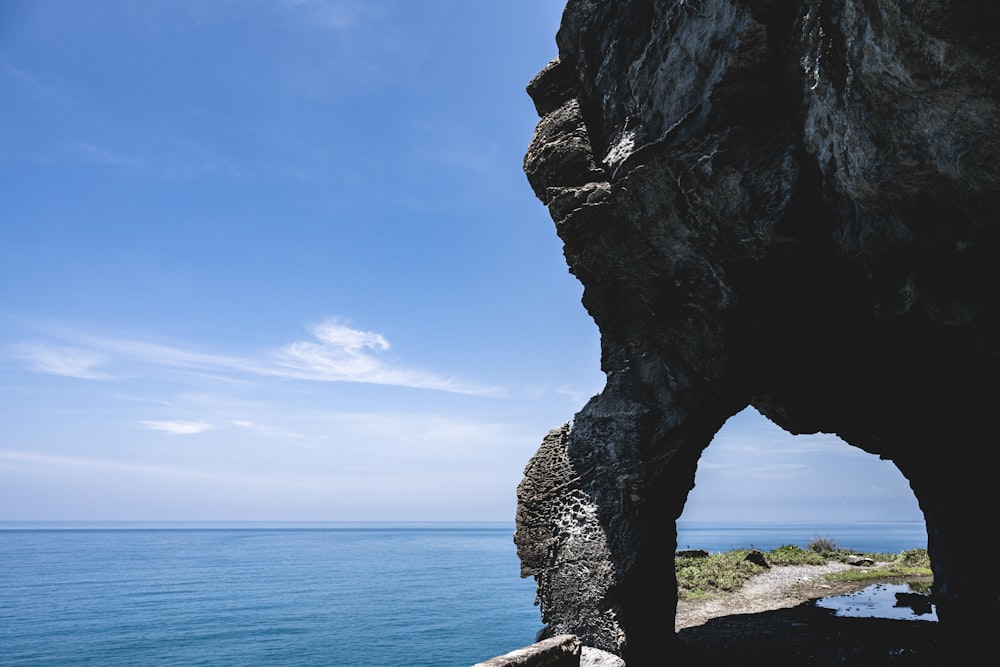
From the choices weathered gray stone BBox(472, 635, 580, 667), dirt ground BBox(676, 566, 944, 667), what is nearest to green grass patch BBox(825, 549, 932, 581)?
dirt ground BBox(676, 566, 944, 667)

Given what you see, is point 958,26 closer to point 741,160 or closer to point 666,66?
point 741,160

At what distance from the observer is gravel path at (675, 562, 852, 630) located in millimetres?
18548

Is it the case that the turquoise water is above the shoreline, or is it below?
below

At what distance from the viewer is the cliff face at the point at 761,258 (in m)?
6.78

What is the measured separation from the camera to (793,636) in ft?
48.5

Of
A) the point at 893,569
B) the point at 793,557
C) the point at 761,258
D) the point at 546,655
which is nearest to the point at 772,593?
the point at 793,557

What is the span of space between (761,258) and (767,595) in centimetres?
1692

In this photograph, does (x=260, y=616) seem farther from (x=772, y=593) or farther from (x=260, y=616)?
(x=772, y=593)

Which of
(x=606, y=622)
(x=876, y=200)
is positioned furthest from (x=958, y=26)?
(x=606, y=622)

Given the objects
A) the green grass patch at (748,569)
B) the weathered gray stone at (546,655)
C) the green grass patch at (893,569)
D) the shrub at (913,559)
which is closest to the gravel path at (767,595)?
the green grass patch at (748,569)

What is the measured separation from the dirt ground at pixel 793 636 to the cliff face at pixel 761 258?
4.43 feet

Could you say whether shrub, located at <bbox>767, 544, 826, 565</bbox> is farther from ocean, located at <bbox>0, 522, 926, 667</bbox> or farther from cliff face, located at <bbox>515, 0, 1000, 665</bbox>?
cliff face, located at <bbox>515, 0, 1000, 665</bbox>

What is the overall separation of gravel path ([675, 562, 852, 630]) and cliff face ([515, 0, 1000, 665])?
6239 millimetres

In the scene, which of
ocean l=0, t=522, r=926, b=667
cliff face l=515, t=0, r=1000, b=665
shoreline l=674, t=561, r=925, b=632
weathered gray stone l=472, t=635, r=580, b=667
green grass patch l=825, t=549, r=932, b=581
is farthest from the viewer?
ocean l=0, t=522, r=926, b=667
